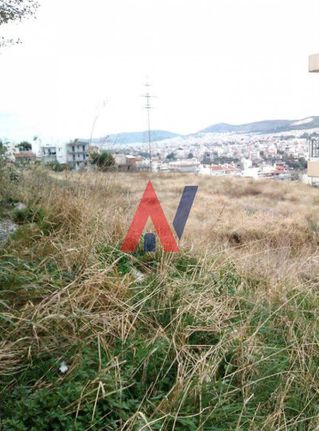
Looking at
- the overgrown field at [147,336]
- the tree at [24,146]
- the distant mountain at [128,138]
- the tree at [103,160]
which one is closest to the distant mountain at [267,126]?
the distant mountain at [128,138]

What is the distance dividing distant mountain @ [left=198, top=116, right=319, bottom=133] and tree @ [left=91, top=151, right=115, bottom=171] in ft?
32.1

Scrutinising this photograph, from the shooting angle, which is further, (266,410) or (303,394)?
(303,394)

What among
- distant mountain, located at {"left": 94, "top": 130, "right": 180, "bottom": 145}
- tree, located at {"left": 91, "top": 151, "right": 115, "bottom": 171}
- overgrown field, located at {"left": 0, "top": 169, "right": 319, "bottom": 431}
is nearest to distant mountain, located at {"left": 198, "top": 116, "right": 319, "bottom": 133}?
distant mountain, located at {"left": 94, "top": 130, "right": 180, "bottom": 145}

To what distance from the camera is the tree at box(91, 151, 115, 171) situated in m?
3.78

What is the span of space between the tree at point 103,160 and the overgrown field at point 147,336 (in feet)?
3.61

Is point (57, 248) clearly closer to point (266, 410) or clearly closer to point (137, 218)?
point (137, 218)

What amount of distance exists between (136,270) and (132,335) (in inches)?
26.0

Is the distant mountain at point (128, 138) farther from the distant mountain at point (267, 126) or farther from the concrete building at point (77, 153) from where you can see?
the distant mountain at point (267, 126)

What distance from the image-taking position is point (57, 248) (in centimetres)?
217

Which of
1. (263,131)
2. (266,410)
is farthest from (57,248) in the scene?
(263,131)

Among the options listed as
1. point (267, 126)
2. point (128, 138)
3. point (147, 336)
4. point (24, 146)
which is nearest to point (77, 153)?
point (128, 138)

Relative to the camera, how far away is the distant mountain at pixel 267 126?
1241cm

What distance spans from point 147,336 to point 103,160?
2.47m

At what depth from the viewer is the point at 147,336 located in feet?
5.44
